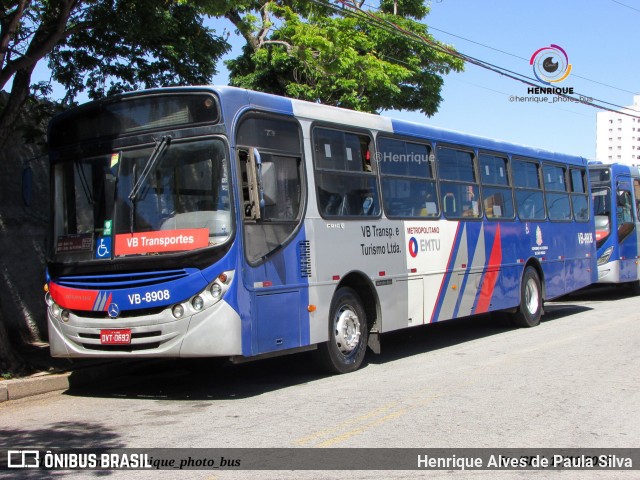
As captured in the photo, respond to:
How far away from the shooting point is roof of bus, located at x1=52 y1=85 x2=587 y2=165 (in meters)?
8.00

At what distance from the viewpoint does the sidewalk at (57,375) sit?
8508mm

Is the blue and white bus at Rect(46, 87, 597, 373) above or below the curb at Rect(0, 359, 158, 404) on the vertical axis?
above

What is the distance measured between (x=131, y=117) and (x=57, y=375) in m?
3.29

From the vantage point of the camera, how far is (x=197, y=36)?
1216cm

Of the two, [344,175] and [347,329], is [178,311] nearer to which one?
[347,329]

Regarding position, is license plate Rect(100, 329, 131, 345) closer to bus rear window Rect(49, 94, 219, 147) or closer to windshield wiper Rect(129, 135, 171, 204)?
windshield wiper Rect(129, 135, 171, 204)

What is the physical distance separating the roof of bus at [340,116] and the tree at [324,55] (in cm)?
406

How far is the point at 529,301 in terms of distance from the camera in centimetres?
1418

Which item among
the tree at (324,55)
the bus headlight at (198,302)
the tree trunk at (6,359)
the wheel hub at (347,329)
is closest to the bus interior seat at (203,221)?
the bus headlight at (198,302)

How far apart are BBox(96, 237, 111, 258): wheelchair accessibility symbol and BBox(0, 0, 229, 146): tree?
2567 mm

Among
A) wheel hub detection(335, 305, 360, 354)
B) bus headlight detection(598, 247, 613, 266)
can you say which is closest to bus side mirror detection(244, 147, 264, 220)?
wheel hub detection(335, 305, 360, 354)

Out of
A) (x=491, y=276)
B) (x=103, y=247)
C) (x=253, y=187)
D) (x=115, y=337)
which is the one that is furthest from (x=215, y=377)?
(x=491, y=276)

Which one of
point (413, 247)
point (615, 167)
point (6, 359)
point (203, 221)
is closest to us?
point (203, 221)

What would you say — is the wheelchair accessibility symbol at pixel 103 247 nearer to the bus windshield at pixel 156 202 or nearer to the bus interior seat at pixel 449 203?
the bus windshield at pixel 156 202
